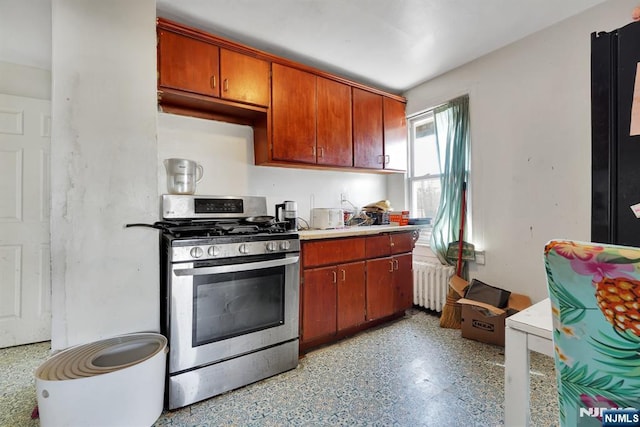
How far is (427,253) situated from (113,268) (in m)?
2.82

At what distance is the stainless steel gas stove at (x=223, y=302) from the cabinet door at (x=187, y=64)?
815 millimetres

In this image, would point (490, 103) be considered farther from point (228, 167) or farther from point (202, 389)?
point (202, 389)

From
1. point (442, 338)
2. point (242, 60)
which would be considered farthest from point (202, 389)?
point (242, 60)

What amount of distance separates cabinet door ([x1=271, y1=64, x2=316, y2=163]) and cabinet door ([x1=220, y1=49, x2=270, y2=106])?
0.09 m

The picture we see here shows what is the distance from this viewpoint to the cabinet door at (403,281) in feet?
9.20

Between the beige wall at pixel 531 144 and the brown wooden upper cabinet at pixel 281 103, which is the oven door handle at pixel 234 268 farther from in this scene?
the beige wall at pixel 531 144

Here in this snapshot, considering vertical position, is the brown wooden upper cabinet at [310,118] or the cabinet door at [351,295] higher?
the brown wooden upper cabinet at [310,118]

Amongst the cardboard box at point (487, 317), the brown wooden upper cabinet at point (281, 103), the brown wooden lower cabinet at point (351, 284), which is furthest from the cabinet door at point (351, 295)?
the brown wooden upper cabinet at point (281, 103)

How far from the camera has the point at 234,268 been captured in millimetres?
1769

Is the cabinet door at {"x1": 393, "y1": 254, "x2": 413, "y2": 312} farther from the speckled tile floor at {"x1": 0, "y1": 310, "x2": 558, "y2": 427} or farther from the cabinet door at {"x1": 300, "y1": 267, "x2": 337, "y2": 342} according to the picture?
the cabinet door at {"x1": 300, "y1": 267, "x2": 337, "y2": 342}

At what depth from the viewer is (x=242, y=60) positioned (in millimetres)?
2236

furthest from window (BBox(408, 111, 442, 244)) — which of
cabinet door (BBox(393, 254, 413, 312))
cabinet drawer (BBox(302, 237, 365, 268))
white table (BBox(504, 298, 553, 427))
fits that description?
white table (BBox(504, 298, 553, 427))

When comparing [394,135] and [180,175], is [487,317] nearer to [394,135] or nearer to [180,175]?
[394,135]

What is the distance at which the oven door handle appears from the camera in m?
1.63
